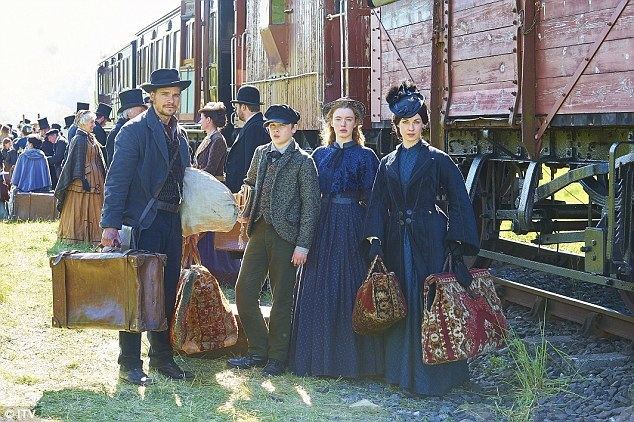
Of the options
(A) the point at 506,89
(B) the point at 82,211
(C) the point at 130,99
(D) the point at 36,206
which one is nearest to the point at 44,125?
(D) the point at 36,206

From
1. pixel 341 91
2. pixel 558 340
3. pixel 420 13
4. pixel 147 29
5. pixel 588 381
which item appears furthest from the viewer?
pixel 147 29

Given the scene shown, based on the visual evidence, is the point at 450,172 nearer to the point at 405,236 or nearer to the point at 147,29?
the point at 405,236

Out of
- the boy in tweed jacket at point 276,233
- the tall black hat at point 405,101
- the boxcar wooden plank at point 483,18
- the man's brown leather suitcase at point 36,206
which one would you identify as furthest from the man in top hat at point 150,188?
the man's brown leather suitcase at point 36,206

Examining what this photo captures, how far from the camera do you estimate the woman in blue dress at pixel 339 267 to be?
653 centimetres

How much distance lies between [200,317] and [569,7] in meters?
3.34

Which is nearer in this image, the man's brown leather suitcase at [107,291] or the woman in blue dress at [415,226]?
the man's brown leather suitcase at [107,291]

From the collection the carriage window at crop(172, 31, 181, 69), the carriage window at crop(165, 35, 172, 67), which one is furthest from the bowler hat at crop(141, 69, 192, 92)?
the carriage window at crop(165, 35, 172, 67)

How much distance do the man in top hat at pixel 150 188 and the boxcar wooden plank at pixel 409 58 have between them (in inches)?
135

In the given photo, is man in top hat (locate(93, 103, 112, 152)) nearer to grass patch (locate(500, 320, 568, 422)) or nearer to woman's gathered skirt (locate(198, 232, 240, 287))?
woman's gathered skirt (locate(198, 232, 240, 287))

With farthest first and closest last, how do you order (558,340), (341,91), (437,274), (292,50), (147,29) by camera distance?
(147,29), (292,50), (341,91), (558,340), (437,274)

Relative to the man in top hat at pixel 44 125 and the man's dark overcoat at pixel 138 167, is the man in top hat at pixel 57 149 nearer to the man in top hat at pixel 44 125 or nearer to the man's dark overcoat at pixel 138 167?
the man in top hat at pixel 44 125

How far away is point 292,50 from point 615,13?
6975mm

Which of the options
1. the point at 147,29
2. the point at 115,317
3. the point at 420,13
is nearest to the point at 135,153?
the point at 115,317

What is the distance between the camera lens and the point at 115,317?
6.01 meters
